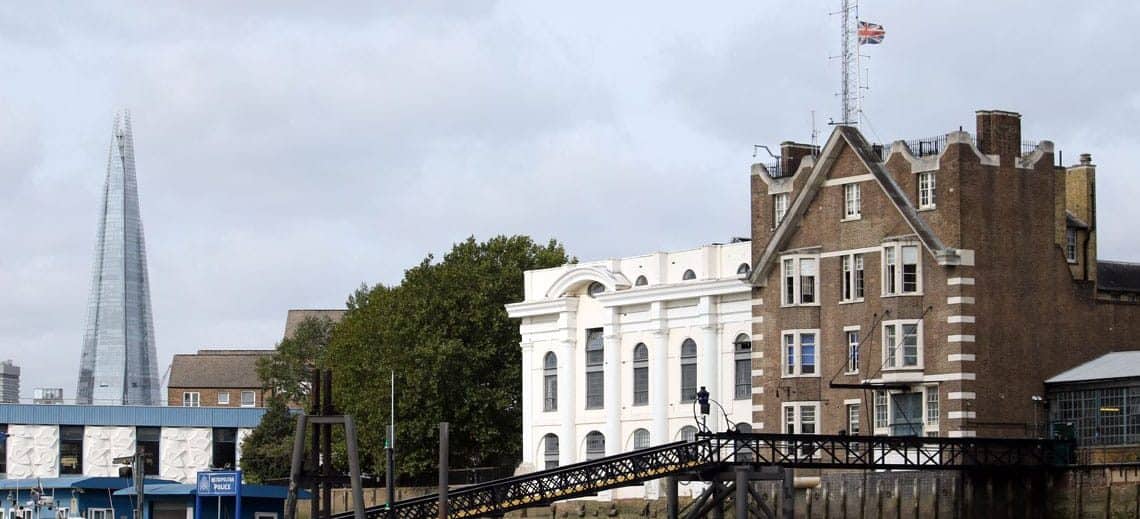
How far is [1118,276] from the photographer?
284 ft

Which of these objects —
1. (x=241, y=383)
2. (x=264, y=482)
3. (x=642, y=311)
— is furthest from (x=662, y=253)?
(x=241, y=383)

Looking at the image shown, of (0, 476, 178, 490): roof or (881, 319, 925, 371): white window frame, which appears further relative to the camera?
(0, 476, 178, 490): roof

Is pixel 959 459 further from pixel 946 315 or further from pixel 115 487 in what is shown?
pixel 115 487

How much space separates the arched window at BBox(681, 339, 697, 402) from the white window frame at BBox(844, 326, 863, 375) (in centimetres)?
1696

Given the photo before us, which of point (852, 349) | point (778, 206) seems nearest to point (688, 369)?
point (778, 206)

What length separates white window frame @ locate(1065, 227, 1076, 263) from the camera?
275 feet

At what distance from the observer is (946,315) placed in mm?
80500

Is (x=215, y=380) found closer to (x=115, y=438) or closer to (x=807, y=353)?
(x=115, y=438)

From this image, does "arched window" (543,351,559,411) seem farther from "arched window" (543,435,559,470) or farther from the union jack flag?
the union jack flag

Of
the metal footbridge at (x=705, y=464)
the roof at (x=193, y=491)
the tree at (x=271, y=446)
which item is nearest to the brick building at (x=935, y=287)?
the metal footbridge at (x=705, y=464)

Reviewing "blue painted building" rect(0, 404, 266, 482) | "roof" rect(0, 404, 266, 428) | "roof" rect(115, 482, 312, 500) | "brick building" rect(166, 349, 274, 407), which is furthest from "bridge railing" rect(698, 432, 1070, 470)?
Result: "brick building" rect(166, 349, 274, 407)

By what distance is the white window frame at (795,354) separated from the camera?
283 ft

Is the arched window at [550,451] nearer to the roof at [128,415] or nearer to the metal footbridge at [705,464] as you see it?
the metal footbridge at [705,464]

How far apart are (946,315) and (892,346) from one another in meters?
2.97
